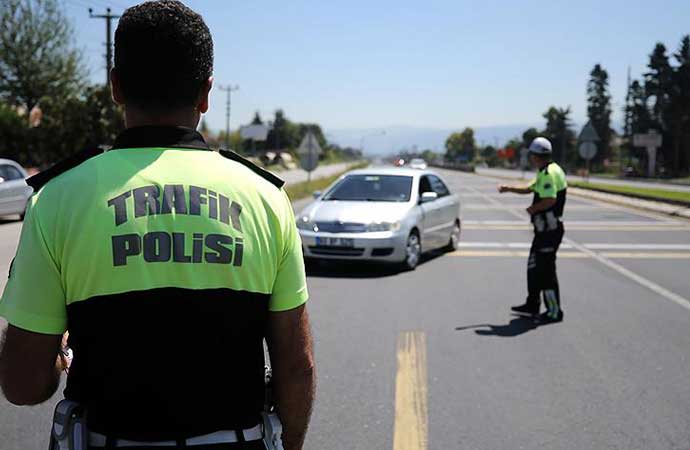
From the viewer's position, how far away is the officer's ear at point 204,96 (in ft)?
6.53

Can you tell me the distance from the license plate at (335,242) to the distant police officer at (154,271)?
29.6ft

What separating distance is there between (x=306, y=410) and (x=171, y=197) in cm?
69

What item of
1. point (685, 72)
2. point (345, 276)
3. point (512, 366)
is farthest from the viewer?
point (685, 72)

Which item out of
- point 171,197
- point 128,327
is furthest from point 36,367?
point 171,197

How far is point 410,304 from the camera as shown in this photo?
28.5ft

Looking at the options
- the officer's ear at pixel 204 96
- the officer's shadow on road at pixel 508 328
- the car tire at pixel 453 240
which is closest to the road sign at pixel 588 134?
the car tire at pixel 453 240

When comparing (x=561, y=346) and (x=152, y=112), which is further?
(x=561, y=346)

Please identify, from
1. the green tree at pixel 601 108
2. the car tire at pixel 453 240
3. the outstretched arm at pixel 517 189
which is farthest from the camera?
the green tree at pixel 601 108

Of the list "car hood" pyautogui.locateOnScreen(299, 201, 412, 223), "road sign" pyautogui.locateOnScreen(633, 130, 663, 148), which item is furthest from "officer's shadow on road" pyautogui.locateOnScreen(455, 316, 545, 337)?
"road sign" pyautogui.locateOnScreen(633, 130, 663, 148)

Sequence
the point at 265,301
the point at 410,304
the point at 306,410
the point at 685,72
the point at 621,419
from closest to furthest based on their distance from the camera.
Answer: the point at 265,301, the point at 306,410, the point at 621,419, the point at 410,304, the point at 685,72

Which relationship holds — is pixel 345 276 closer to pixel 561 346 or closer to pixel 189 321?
pixel 561 346

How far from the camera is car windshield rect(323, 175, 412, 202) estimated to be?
12.3 m

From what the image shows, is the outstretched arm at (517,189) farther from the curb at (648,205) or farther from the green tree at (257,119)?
the green tree at (257,119)

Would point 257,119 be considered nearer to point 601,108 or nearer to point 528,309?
point 601,108
